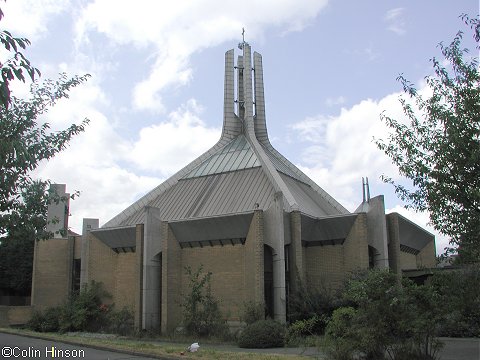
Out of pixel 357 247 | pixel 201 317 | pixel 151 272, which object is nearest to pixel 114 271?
pixel 151 272

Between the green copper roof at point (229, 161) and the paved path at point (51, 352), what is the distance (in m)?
18.2

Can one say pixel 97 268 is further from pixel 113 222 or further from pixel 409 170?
pixel 409 170

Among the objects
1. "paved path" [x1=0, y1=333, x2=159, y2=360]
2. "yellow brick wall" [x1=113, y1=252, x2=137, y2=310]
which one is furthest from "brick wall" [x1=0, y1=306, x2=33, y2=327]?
"paved path" [x1=0, y1=333, x2=159, y2=360]

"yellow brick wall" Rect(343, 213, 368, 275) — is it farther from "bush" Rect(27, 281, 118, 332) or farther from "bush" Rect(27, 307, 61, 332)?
"bush" Rect(27, 307, 61, 332)

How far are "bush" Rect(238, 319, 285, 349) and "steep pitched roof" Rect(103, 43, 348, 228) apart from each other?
781 cm

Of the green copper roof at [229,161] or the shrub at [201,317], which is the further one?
the green copper roof at [229,161]

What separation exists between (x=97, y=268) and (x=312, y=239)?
13.5 m

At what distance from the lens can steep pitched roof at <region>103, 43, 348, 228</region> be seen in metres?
29.0

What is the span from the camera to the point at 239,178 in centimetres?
3161

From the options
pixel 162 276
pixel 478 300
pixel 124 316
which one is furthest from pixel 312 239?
pixel 478 300

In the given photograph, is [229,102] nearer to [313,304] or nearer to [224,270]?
[224,270]

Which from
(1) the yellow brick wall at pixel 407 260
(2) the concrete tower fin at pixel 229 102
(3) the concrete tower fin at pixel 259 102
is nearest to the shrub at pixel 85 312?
(2) the concrete tower fin at pixel 229 102

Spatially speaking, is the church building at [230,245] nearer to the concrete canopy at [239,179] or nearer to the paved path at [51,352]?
the concrete canopy at [239,179]

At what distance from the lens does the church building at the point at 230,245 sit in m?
24.7
